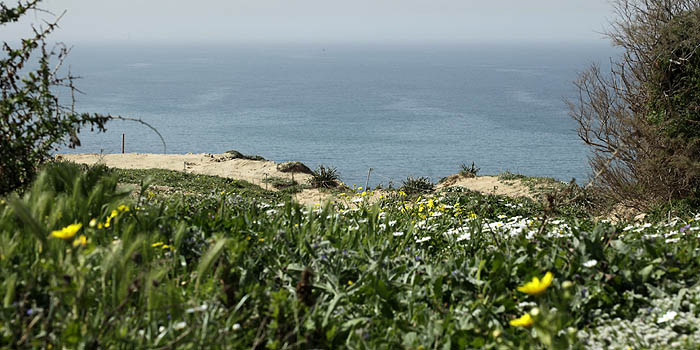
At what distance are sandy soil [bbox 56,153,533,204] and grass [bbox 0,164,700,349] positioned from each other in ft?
39.4

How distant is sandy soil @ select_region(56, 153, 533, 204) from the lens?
1664 centimetres

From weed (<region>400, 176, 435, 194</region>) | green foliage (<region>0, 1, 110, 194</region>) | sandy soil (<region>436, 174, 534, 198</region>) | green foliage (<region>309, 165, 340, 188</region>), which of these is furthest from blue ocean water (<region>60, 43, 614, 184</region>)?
green foliage (<region>0, 1, 110, 194</region>)

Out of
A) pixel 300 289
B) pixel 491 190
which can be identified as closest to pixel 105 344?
pixel 300 289

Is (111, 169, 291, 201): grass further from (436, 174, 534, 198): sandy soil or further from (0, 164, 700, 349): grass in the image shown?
(0, 164, 700, 349): grass

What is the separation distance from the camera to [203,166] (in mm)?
23422

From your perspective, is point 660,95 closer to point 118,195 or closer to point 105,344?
point 118,195

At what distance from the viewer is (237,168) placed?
22.7m

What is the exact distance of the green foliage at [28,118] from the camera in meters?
4.59

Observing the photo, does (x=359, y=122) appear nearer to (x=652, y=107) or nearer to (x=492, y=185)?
(x=492, y=185)

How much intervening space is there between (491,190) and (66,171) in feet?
43.3

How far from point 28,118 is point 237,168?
1801 cm

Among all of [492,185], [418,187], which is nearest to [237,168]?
[418,187]

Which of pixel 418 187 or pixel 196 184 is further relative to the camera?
pixel 196 184

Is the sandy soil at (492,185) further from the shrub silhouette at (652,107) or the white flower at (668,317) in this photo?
the white flower at (668,317)
